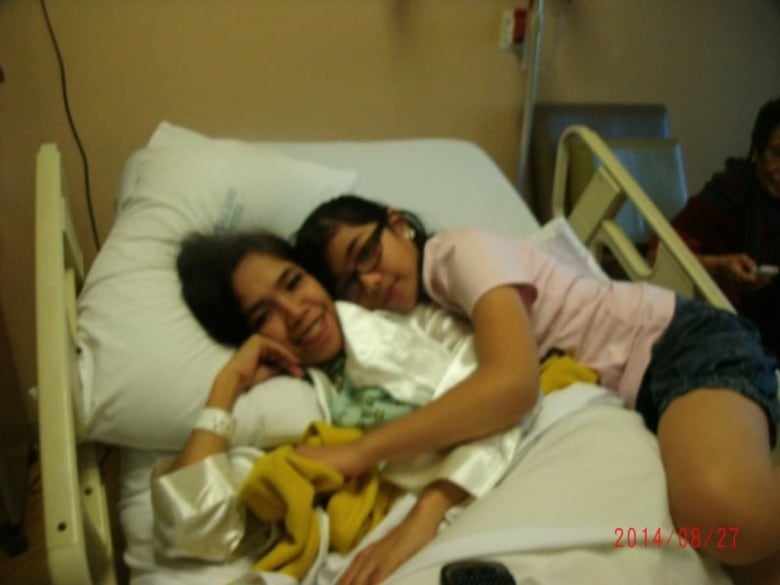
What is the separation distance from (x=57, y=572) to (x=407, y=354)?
60cm

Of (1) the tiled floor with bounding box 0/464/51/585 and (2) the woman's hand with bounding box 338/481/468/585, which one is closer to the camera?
(2) the woman's hand with bounding box 338/481/468/585

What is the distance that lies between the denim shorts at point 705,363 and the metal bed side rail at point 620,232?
77mm

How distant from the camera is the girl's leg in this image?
2.66 feet

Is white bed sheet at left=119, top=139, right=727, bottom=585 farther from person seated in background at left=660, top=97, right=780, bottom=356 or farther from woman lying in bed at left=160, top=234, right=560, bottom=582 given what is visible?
person seated in background at left=660, top=97, right=780, bottom=356

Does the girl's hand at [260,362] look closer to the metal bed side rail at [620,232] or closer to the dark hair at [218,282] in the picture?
the dark hair at [218,282]

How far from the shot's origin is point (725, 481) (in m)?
0.83

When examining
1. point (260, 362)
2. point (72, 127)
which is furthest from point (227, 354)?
point (72, 127)

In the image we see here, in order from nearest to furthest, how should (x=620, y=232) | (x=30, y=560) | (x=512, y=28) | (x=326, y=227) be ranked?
(x=326, y=227) → (x=620, y=232) → (x=30, y=560) → (x=512, y=28)

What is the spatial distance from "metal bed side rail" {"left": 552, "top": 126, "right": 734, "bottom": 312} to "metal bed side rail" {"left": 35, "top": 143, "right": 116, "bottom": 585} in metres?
1.00

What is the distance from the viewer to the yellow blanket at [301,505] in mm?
861

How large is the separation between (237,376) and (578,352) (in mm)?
589

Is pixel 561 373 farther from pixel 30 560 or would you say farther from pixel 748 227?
pixel 30 560
